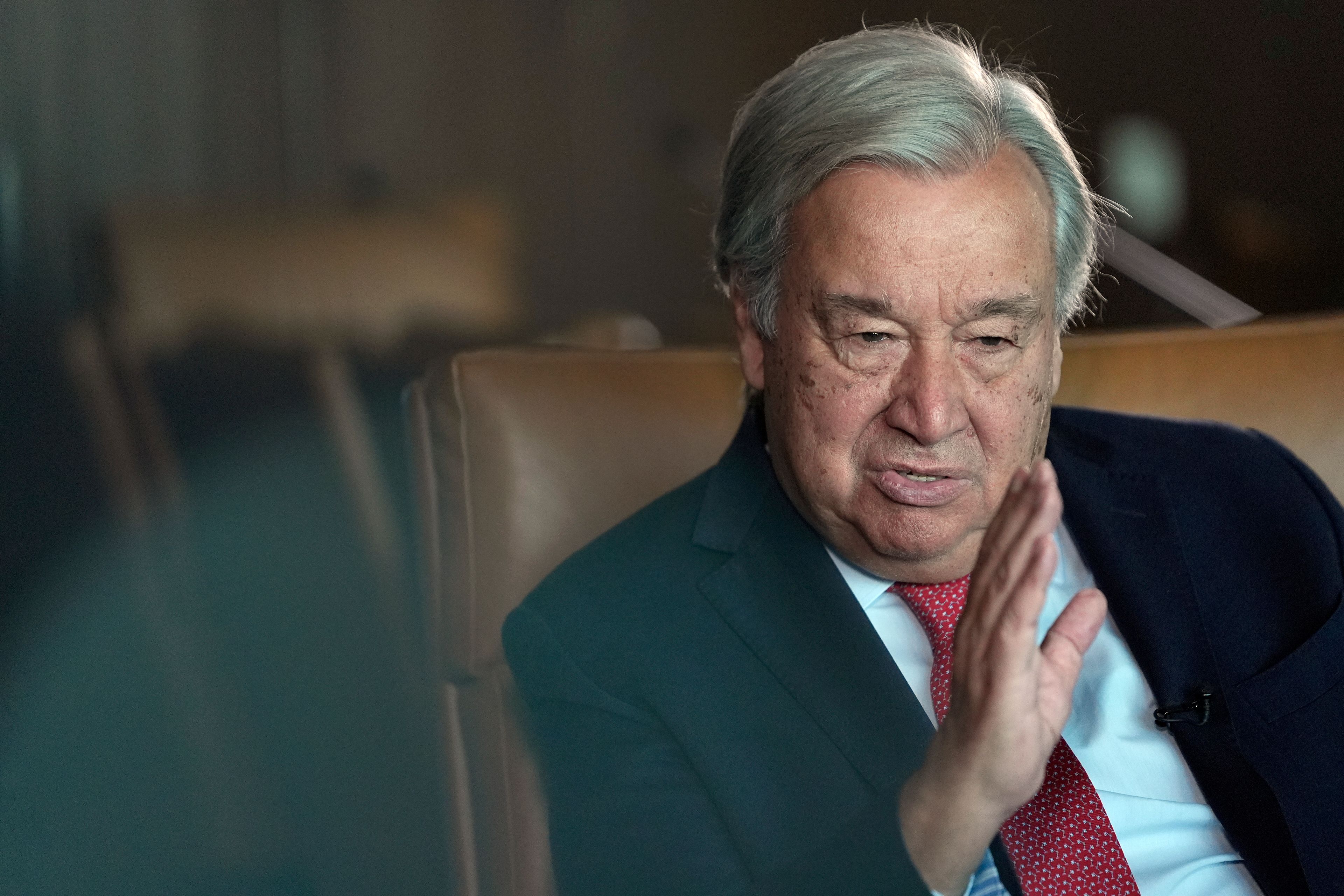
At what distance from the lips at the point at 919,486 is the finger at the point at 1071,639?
196mm

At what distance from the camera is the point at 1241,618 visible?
1.16m

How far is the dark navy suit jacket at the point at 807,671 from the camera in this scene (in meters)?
1.00

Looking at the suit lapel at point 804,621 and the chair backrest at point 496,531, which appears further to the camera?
the chair backrest at point 496,531

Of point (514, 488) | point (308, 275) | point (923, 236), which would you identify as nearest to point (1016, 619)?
point (923, 236)

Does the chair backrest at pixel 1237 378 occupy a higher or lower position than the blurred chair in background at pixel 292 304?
higher

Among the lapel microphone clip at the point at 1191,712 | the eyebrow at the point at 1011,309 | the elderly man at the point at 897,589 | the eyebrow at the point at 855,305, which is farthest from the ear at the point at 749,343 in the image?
the lapel microphone clip at the point at 1191,712

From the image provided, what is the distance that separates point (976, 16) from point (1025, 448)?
7.59 feet

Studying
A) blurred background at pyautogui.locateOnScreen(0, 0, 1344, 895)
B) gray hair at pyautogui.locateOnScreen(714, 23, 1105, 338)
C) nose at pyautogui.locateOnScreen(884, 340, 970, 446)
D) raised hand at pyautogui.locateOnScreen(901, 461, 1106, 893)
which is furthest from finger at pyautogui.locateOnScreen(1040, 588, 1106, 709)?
blurred background at pyautogui.locateOnScreen(0, 0, 1344, 895)

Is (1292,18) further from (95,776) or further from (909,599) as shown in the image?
(95,776)

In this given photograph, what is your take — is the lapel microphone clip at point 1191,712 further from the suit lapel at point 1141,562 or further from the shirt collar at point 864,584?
the shirt collar at point 864,584

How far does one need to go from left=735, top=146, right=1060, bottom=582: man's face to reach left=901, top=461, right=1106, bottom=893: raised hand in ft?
0.72

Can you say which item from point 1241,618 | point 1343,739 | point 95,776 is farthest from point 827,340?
point 95,776

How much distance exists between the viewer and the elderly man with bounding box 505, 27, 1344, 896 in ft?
3.32

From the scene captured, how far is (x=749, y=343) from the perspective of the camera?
3.90 ft
